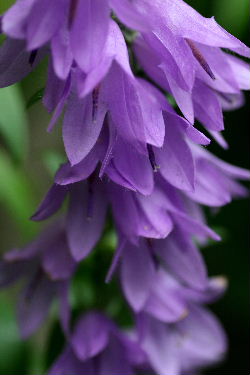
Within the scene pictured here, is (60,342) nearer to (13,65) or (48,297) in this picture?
(48,297)

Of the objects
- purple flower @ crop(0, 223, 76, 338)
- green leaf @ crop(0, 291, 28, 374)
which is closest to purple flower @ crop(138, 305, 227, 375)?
purple flower @ crop(0, 223, 76, 338)

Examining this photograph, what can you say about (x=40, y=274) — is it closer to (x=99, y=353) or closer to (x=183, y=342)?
(x=99, y=353)

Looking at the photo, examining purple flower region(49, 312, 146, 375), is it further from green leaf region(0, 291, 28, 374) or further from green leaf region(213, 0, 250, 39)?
green leaf region(213, 0, 250, 39)

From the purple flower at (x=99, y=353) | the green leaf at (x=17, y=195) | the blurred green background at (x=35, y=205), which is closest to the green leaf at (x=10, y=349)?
the blurred green background at (x=35, y=205)

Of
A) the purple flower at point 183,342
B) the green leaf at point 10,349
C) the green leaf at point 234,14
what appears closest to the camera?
the purple flower at point 183,342

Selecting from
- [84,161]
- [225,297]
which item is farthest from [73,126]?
[225,297]

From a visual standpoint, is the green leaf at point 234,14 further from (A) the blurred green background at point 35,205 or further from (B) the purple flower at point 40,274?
(B) the purple flower at point 40,274

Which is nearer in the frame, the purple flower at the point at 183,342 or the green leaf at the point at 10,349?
the purple flower at the point at 183,342
